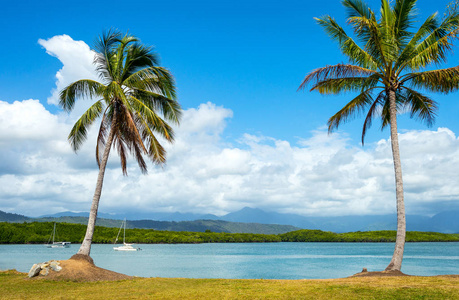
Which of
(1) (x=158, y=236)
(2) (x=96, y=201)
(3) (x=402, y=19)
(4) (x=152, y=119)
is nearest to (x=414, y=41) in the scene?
(3) (x=402, y=19)

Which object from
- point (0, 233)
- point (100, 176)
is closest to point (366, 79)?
point (100, 176)

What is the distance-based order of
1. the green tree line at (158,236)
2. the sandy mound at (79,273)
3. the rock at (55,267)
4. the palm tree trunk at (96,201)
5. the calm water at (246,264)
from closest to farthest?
the sandy mound at (79,273) < the rock at (55,267) < the palm tree trunk at (96,201) < the calm water at (246,264) < the green tree line at (158,236)

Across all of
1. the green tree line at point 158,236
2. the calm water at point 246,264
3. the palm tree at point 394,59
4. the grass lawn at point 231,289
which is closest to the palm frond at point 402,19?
the palm tree at point 394,59

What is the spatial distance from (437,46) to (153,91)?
16.3 m

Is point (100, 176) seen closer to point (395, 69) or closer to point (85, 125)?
point (85, 125)

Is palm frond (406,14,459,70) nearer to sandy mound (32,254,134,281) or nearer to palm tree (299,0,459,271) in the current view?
palm tree (299,0,459,271)

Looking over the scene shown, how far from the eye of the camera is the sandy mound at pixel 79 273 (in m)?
18.6

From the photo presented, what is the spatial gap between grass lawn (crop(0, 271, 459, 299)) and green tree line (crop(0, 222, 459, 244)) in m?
113

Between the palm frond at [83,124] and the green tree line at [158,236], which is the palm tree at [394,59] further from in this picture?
the green tree line at [158,236]

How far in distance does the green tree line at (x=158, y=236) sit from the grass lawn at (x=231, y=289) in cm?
11300

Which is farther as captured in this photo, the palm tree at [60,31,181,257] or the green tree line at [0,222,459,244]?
the green tree line at [0,222,459,244]

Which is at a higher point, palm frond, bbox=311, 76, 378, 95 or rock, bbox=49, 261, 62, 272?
palm frond, bbox=311, 76, 378, 95

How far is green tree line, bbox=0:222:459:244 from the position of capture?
384 ft

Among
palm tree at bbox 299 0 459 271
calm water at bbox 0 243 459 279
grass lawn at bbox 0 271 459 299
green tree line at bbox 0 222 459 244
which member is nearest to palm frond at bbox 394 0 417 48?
palm tree at bbox 299 0 459 271
